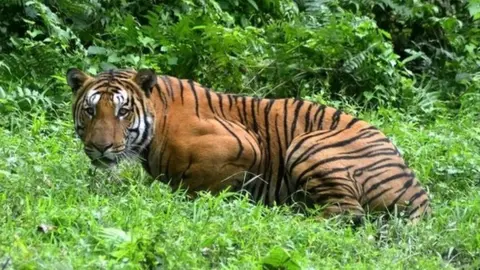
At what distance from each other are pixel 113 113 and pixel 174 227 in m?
1.46

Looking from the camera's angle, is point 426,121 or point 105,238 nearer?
point 105,238

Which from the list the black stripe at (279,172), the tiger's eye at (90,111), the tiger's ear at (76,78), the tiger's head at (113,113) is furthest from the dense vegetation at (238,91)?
the tiger's ear at (76,78)

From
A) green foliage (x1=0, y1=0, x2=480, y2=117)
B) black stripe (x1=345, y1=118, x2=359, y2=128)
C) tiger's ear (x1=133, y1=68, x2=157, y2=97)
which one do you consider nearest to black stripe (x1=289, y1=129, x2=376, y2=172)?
black stripe (x1=345, y1=118, x2=359, y2=128)

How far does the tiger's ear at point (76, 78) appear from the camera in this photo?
717 cm

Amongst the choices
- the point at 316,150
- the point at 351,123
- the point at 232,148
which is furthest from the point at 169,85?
the point at 351,123

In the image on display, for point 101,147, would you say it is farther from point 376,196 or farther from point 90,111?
point 376,196

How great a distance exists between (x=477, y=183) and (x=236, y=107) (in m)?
1.93

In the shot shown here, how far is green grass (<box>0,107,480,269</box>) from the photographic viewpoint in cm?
520

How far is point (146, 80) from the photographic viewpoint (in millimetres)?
7129

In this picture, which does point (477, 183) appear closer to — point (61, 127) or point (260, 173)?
point (260, 173)

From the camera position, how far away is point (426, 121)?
9.75m

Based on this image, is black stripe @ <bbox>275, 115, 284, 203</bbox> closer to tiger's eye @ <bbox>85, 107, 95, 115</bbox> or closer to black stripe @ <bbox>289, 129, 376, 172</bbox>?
black stripe @ <bbox>289, 129, 376, 172</bbox>

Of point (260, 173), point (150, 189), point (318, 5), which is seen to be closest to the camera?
point (150, 189)

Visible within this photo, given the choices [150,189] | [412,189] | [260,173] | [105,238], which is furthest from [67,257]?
[412,189]
